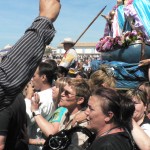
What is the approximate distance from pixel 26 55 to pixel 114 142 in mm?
1014

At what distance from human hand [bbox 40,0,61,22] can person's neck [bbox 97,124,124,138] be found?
3.74ft

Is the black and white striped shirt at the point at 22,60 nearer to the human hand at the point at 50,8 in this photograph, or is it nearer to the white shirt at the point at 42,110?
the human hand at the point at 50,8

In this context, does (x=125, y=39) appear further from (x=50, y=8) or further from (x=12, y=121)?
(x=50, y=8)

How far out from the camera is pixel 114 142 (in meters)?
1.93

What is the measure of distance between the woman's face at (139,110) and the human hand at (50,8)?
6.04ft

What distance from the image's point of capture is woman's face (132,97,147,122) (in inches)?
112

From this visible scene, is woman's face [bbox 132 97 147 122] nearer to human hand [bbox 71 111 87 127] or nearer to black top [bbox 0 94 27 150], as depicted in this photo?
human hand [bbox 71 111 87 127]

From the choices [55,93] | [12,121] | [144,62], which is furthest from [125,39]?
[12,121]

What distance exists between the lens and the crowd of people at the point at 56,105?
3.76 ft

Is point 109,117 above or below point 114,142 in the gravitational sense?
above

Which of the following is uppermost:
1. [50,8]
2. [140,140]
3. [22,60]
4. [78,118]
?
[50,8]

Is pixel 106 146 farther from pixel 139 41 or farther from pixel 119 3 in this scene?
pixel 119 3

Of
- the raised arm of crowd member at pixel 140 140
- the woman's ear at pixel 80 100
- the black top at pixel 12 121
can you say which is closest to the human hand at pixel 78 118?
the woman's ear at pixel 80 100

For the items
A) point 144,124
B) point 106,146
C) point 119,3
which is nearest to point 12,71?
point 106,146
